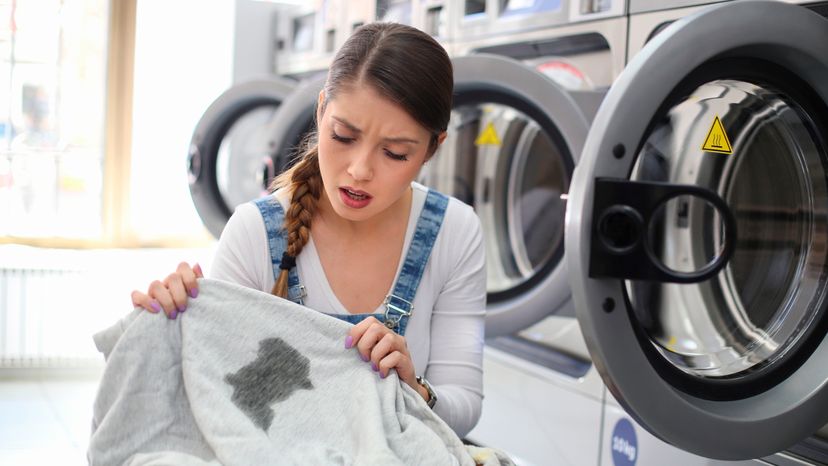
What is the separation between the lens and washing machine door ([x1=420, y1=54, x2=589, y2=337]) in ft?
5.44

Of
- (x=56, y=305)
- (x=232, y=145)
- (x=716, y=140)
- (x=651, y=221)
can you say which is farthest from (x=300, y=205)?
(x=56, y=305)

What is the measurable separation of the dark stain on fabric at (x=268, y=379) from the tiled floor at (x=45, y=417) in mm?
1396

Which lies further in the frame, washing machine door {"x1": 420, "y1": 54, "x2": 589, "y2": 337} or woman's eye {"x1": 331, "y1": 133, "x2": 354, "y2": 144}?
washing machine door {"x1": 420, "y1": 54, "x2": 589, "y2": 337}

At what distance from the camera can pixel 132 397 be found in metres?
0.89

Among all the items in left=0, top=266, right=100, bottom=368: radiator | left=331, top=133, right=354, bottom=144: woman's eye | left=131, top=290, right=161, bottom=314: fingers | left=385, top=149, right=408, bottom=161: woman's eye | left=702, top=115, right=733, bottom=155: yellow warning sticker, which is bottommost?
left=0, top=266, right=100, bottom=368: radiator

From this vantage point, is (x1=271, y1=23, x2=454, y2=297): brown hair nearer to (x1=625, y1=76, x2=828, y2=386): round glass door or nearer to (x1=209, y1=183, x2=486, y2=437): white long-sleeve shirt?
(x1=209, y1=183, x2=486, y2=437): white long-sleeve shirt

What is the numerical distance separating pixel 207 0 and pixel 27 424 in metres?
2.20

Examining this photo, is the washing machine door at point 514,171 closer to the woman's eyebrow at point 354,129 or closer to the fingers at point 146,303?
the woman's eyebrow at point 354,129

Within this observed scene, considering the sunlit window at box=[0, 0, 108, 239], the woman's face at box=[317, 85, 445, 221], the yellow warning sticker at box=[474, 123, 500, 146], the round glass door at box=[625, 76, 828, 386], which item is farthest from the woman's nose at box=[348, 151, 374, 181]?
the sunlit window at box=[0, 0, 108, 239]

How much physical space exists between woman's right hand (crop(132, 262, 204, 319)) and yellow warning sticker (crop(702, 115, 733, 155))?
0.75 meters

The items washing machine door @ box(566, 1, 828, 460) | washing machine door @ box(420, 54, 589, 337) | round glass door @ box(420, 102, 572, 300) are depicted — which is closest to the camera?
washing machine door @ box(566, 1, 828, 460)

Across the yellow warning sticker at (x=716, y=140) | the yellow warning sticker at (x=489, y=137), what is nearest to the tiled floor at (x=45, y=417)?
the yellow warning sticker at (x=489, y=137)

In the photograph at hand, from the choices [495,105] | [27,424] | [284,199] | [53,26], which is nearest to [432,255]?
[284,199]

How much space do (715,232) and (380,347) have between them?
25.8 inches
